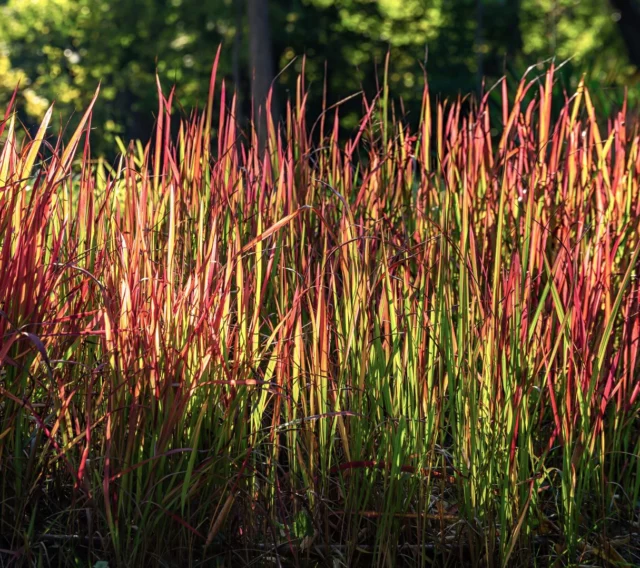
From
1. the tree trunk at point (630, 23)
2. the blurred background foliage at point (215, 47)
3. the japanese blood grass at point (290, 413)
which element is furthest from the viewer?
the blurred background foliage at point (215, 47)

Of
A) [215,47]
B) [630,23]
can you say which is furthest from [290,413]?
[215,47]

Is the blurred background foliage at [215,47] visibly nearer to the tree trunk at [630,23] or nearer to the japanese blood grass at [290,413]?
the tree trunk at [630,23]

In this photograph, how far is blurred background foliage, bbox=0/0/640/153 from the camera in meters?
21.8

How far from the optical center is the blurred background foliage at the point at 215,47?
859 inches

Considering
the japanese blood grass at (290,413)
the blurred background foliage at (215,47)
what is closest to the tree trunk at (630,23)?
the blurred background foliage at (215,47)

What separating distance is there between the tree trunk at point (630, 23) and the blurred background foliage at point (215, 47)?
0.03 m

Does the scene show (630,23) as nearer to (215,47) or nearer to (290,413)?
(215,47)

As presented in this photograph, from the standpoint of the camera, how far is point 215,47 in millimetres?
22312

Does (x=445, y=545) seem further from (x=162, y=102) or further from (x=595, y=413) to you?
(x=162, y=102)

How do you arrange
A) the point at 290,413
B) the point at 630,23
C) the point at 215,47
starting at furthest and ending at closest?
the point at 215,47 → the point at 630,23 → the point at 290,413

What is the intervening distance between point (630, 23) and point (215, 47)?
32.5ft

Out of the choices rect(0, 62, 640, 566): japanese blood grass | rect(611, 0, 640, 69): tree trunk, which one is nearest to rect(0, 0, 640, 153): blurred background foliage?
rect(611, 0, 640, 69): tree trunk

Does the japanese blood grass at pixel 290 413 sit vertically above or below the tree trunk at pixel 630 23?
below

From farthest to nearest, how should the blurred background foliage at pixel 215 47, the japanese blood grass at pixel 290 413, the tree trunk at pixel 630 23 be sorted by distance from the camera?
the blurred background foliage at pixel 215 47, the tree trunk at pixel 630 23, the japanese blood grass at pixel 290 413
